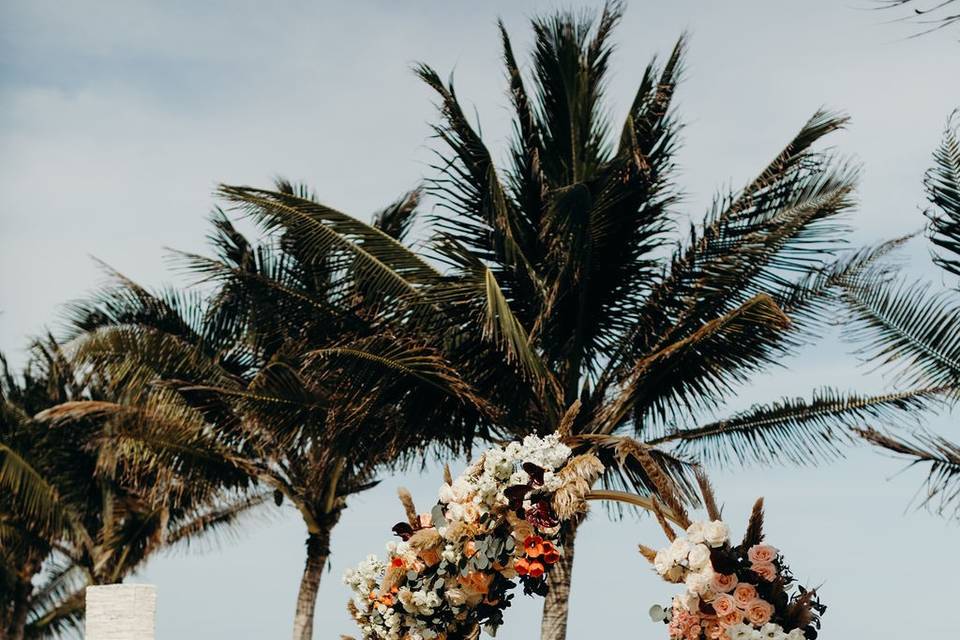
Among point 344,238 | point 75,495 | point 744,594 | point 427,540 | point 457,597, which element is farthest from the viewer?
point 75,495

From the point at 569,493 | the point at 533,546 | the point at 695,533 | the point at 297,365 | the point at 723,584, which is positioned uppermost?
the point at 297,365

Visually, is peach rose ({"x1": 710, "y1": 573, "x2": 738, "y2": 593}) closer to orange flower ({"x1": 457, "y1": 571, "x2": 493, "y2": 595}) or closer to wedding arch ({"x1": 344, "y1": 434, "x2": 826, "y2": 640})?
wedding arch ({"x1": 344, "y1": 434, "x2": 826, "y2": 640})

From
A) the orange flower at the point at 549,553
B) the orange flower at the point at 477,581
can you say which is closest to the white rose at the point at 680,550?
the orange flower at the point at 549,553

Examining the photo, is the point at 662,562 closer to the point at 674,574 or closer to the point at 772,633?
the point at 674,574

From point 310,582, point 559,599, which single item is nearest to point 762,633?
point 559,599

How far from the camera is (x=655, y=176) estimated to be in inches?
591

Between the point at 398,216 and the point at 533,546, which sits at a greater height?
the point at 398,216

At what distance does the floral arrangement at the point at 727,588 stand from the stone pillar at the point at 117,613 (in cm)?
445

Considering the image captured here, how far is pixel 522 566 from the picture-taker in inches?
244

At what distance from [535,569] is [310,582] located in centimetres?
1188

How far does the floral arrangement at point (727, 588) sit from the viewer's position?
559cm

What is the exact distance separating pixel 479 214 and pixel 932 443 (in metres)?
6.49

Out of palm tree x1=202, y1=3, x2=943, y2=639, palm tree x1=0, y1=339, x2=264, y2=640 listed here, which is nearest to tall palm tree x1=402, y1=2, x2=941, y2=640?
palm tree x1=202, y1=3, x2=943, y2=639

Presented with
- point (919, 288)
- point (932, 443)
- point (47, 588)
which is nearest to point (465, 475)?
point (932, 443)
